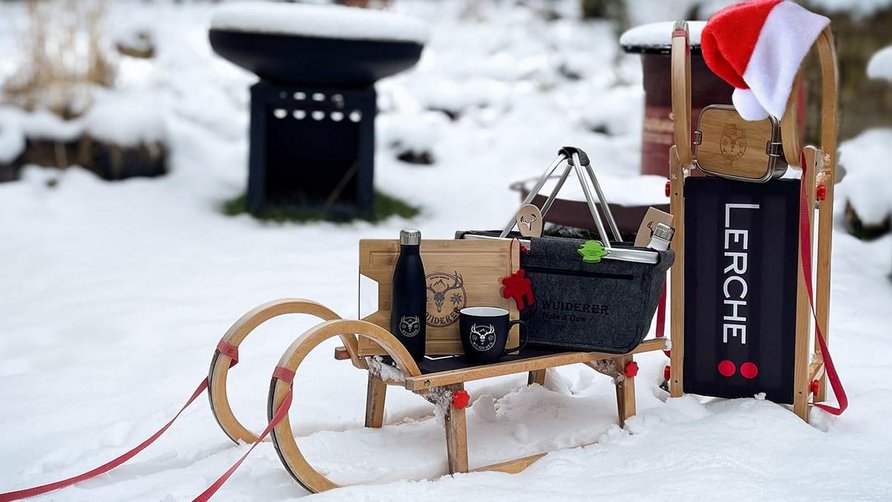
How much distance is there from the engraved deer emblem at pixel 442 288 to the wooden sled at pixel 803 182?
522 mm

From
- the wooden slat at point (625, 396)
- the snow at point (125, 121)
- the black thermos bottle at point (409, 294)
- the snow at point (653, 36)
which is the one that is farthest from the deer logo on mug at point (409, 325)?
the snow at point (125, 121)

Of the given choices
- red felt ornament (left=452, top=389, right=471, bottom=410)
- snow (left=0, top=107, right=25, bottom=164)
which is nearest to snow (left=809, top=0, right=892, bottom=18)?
red felt ornament (left=452, top=389, right=471, bottom=410)

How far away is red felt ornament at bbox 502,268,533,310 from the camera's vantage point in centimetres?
186

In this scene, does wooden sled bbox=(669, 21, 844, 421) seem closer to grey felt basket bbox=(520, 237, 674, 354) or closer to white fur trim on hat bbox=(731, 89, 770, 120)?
white fur trim on hat bbox=(731, 89, 770, 120)

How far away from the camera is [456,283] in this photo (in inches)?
73.5

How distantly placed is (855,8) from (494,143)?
2.22m

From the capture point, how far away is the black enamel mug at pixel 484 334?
1.77 meters

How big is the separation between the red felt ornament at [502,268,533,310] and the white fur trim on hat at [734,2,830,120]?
0.57 metres

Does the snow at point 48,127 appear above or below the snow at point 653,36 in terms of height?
below

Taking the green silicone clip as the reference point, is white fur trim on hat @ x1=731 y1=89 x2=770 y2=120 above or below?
above

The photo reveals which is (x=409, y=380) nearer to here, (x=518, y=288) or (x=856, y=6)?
(x=518, y=288)

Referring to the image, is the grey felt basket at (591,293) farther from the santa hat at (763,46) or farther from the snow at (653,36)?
the snow at (653,36)

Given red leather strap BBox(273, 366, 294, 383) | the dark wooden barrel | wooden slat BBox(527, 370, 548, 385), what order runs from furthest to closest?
1. the dark wooden barrel
2. wooden slat BBox(527, 370, 548, 385)
3. red leather strap BBox(273, 366, 294, 383)

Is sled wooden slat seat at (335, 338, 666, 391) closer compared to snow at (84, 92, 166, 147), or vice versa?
sled wooden slat seat at (335, 338, 666, 391)
